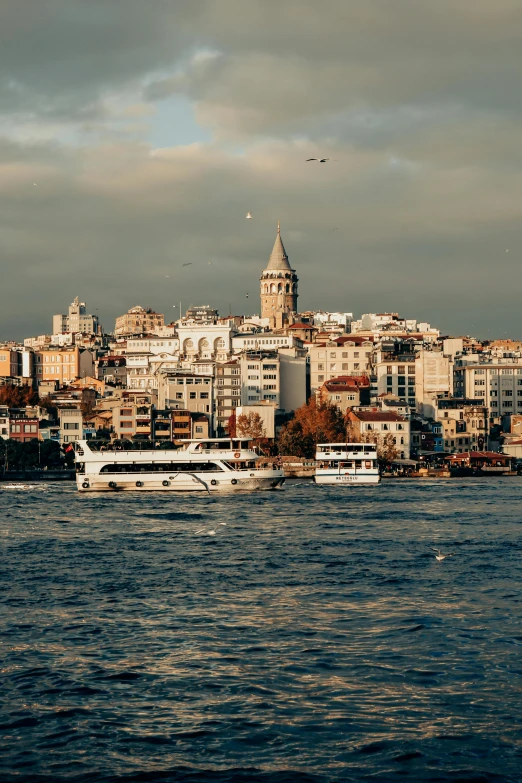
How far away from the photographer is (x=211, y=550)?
31828mm

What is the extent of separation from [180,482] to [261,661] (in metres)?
44.3

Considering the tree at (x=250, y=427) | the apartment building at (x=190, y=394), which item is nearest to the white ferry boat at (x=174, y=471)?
the tree at (x=250, y=427)

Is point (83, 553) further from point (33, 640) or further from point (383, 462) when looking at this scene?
point (383, 462)

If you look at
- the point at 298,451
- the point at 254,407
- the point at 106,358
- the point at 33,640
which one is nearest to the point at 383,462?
the point at 298,451

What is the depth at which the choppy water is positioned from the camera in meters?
12.7

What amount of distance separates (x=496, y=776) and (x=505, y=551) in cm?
1902

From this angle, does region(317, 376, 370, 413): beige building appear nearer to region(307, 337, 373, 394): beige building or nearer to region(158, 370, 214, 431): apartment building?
region(307, 337, 373, 394): beige building

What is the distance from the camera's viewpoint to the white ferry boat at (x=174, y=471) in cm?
6097

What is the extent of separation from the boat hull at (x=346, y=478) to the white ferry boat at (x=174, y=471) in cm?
1054

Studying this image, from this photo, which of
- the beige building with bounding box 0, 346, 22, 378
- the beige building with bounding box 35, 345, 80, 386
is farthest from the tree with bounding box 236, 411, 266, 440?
the beige building with bounding box 35, 345, 80, 386

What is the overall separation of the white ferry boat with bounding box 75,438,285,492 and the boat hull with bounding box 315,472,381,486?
10539mm

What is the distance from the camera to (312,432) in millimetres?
96312

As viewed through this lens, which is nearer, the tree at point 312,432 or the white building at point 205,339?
the tree at point 312,432

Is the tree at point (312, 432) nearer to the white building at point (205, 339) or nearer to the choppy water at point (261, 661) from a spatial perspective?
the white building at point (205, 339)
